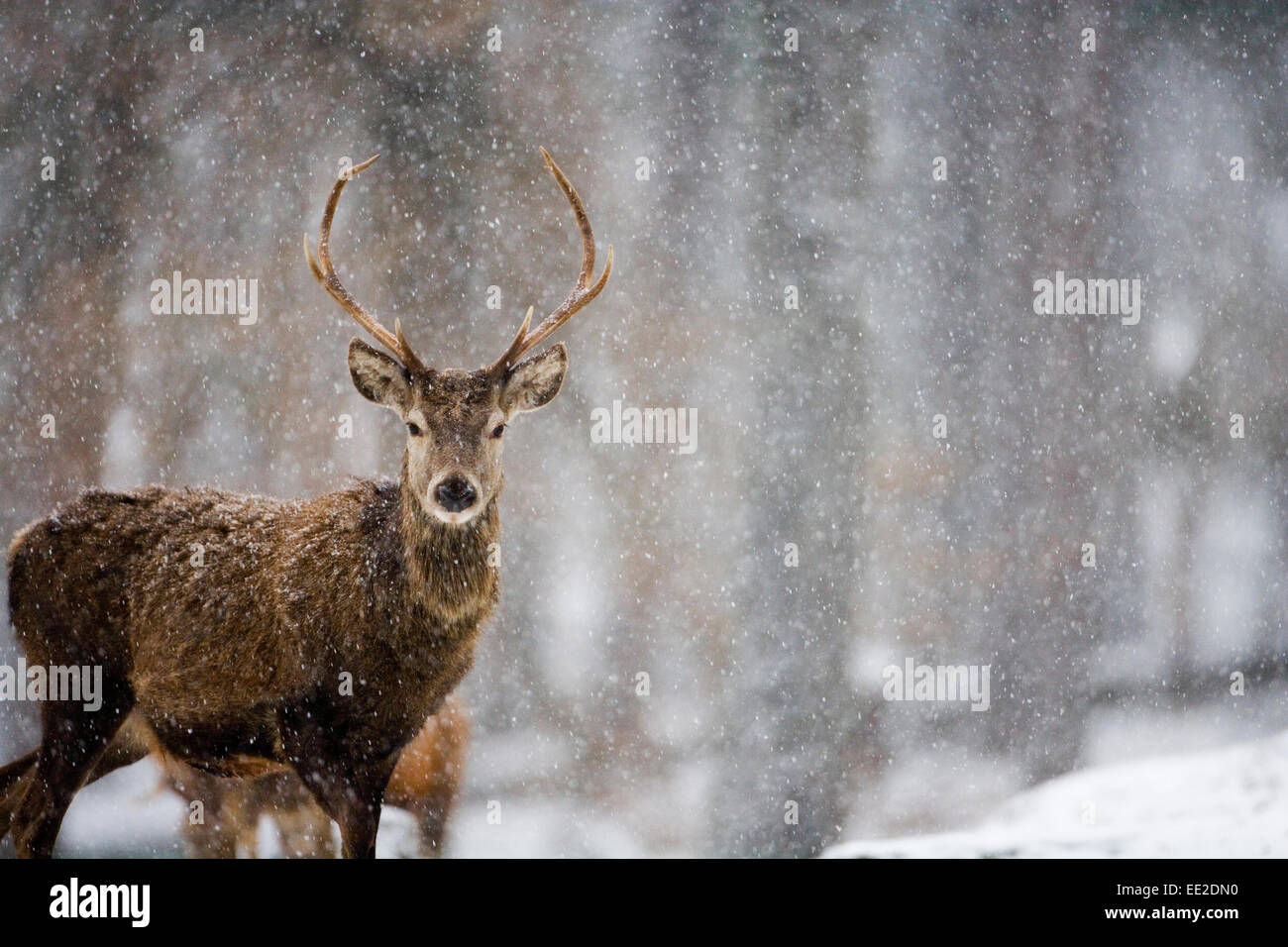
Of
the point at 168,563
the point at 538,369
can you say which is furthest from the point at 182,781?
the point at 538,369

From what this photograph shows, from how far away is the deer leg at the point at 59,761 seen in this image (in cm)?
326

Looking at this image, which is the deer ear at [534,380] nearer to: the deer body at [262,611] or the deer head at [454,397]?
the deer head at [454,397]

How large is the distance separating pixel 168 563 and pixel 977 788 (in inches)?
118

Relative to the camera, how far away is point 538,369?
3258 millimetres

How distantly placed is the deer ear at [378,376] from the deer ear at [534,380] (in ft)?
0.91

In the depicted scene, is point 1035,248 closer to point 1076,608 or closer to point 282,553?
point 1076,608

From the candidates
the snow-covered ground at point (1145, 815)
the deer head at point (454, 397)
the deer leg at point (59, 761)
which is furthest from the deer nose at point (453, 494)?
A: the snow-covered ground at point (1145, 815)

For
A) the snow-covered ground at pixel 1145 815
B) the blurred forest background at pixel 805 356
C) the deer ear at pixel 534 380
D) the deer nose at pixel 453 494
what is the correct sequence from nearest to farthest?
the deer nose at pixel 453 494
the deer ear at pixel 534 380
the snow-covered ground at pixel 1145 815
the blurred forest background at pixel 805 356

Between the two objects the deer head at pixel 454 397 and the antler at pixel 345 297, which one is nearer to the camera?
the deer head at pixel 454 397

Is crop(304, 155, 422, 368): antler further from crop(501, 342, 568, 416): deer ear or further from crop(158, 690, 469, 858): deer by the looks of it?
crop(158, 690, 469, 858): deer

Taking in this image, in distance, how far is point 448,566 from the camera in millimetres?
3133

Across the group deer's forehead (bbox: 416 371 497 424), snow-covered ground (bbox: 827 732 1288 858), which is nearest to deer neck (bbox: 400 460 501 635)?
deer's forehead (bbox: 416 371 497 424)

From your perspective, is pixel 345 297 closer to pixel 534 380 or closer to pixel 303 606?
pixel 534 380

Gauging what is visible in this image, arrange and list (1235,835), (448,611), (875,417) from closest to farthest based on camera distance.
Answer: (448,611) → (1235,835) → (875,417)
